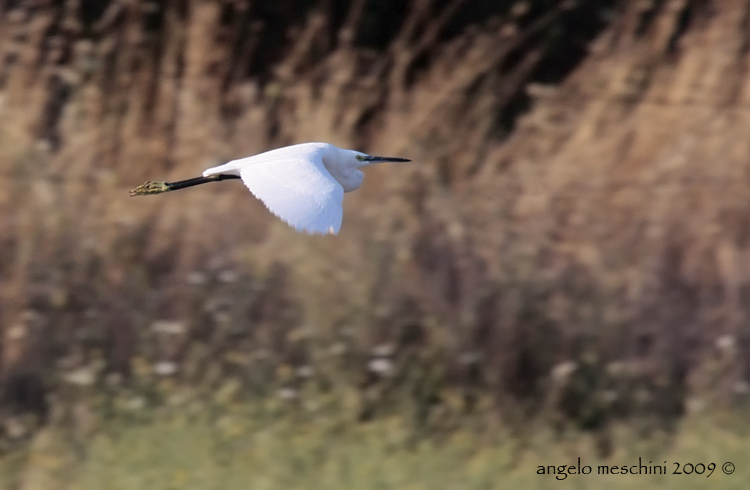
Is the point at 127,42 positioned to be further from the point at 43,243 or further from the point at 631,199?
the point at 631,199

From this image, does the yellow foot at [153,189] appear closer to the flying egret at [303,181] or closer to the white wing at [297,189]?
the flying egret at [303,181]

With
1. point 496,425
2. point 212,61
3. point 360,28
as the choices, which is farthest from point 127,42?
point 496,425

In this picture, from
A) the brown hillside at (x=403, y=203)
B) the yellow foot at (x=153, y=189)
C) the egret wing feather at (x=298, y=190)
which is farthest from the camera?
the brown hillside at (x=403, y=203)

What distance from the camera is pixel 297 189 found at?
2646 mm

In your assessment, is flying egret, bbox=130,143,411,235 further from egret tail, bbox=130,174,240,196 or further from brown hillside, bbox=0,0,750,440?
brown hillside, bbox=0,0,750,440

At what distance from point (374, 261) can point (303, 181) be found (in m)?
1.26

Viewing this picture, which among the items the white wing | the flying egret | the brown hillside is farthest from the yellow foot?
the white wing

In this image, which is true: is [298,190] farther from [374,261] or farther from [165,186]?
[374,261]

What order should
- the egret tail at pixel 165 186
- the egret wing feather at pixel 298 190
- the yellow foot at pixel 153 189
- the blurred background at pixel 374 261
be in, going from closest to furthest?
the egret wing feather at pixel 298 190 < the egret tail at pixel 165 186 < the yellow foot at pixel 153 189 < the blurred background at pixel 374 261

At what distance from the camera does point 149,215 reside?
4.32 m

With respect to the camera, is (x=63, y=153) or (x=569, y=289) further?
(x=63, y=153)

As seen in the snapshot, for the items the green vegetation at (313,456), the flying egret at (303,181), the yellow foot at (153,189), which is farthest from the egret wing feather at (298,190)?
the green vegetation at (313,456)

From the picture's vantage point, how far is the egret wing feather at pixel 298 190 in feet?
8.07

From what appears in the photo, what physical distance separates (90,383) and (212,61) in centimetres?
175
